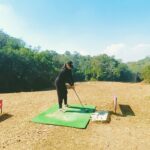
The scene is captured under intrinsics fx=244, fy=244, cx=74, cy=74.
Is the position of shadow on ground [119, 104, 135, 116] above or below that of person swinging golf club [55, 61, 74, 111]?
below

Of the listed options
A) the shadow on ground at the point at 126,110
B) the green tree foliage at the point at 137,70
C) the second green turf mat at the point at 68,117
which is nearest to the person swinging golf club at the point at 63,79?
the second green turf mat at the point at 68,117

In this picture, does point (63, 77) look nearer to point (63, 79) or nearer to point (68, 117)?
point (63, 79)

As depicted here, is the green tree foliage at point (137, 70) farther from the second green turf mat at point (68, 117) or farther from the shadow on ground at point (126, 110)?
the second green turf mat at point (68, 117)

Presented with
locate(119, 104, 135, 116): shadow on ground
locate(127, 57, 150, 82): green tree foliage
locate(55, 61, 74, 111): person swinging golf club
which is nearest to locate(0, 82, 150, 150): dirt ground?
locate(119, 104, 135, 116): shadow on ground

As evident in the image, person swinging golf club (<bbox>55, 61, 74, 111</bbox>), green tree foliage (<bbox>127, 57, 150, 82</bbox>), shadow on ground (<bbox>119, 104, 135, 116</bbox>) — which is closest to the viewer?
person swinging golf club (<bbox>55, 61, 74, 111</bbox>)

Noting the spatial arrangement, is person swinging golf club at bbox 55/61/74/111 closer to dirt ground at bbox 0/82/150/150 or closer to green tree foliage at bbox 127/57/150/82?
dirt ground at bbox 0/82/150/150

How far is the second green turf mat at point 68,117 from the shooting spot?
7.27m

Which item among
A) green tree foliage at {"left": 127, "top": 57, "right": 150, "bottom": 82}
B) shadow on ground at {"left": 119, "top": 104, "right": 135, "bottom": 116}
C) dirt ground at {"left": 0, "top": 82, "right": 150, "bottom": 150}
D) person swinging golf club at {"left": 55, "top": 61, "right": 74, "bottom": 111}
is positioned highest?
green tree foliage at {"left": 127, "top": 57, "right": 150, "bottom": 82}

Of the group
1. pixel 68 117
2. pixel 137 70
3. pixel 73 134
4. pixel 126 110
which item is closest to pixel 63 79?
pixel 68 117

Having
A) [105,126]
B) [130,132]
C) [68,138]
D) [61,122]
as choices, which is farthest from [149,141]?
[61,122]

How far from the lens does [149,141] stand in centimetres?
632

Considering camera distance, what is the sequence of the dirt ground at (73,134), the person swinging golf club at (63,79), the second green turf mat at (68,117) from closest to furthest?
1. the dirt ground at (73,134)
2. the second green turf mat at (68,117)
3. the person swinging golf club at (63,79)

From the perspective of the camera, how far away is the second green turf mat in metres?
7.27

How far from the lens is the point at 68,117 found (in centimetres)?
783
